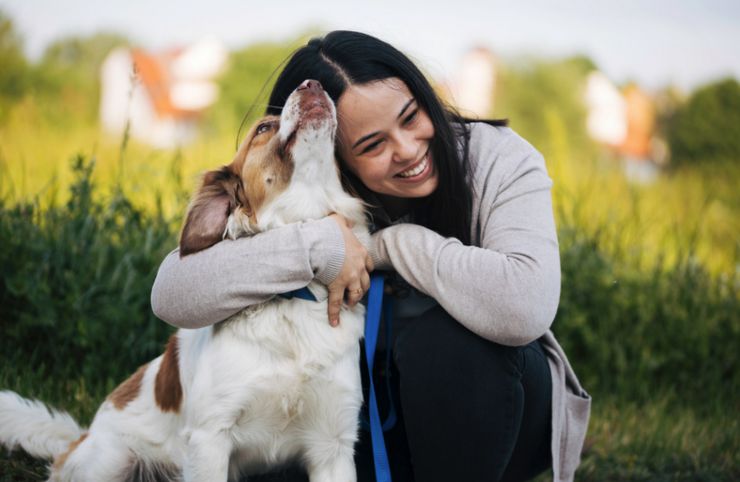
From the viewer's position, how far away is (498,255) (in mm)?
2076

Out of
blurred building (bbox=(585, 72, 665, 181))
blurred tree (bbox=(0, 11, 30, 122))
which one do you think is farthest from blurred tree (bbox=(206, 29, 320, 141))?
blurred building (bbox=(585, 72, 665, 181))

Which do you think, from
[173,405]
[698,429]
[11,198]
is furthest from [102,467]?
[698,429]

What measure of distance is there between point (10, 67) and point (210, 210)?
8.14 meters

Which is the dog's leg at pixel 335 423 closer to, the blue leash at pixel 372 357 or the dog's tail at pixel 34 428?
the blue leash at pixel 372 357

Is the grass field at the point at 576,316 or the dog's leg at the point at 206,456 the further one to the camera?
the grass field at the point at 576,316

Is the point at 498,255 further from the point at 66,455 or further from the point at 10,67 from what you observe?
the point at 10,67

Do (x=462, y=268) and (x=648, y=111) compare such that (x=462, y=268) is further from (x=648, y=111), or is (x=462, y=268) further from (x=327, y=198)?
(x=648, y=111)

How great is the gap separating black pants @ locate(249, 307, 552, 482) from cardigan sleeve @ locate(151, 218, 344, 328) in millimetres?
335

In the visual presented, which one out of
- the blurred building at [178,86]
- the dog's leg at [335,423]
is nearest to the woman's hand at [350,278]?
the dog's leg at [335,423]

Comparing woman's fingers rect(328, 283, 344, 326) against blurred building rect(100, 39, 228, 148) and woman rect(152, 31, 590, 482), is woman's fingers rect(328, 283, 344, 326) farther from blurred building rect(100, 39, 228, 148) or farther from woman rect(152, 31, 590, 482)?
blurred building rect(100, 39, 228, 148)

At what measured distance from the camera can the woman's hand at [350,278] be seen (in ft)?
7.07

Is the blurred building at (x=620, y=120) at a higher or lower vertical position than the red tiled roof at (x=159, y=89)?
lower

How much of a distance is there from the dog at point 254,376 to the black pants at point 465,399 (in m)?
0.17

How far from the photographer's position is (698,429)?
131 inches
